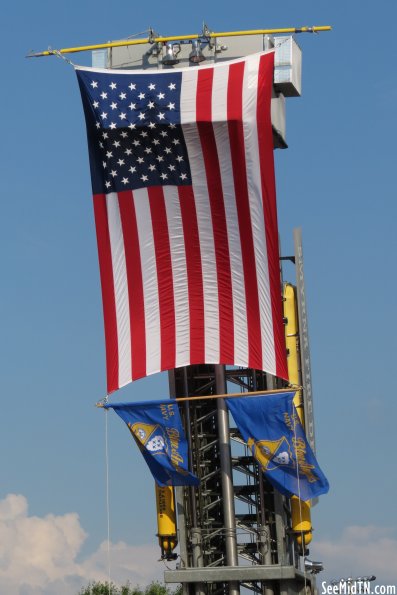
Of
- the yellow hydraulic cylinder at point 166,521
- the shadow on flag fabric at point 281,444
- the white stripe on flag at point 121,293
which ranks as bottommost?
the yellow hydraulic cylinder at point 166,521

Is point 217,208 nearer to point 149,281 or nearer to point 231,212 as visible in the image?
point 231,212

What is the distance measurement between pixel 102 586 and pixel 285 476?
57984 mm

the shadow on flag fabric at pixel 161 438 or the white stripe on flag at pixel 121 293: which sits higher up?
the white stripe on flag at pixel 121 293

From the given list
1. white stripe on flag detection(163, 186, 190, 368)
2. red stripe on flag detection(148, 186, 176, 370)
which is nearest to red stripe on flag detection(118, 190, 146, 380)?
red stripe on flag detection(148, 186, 176, 370)

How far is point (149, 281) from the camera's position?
47281 millimetres

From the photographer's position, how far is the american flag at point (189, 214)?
46312 mm

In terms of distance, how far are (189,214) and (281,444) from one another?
678 cm

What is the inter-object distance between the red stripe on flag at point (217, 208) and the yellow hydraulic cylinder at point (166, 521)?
14.3ft

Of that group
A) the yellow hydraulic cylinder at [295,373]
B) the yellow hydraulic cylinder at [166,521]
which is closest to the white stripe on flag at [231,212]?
the yellow hydraulic cylinder at [295,373]

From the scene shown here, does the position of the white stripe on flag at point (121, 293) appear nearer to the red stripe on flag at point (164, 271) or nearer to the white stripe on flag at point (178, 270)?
the red stripe on flag at point (164, 271)

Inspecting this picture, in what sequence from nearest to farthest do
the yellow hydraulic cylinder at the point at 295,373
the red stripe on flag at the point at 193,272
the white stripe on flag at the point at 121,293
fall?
the red stripe on flag at the point at 193,272, the white stripe on flag at the point at 121,293, the yellow hydraulic cylinder at the point at 295,373

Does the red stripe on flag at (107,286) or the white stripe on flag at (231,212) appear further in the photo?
the red stripe on flag at (107,286)

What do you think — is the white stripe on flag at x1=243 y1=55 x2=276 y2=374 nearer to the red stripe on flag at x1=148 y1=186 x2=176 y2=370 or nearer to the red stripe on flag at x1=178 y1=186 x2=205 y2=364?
the red stripe on flag at x1=178 y1=186 x2=205 y2=364

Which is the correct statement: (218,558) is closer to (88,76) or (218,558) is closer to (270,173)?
(270,173)
